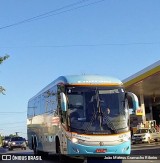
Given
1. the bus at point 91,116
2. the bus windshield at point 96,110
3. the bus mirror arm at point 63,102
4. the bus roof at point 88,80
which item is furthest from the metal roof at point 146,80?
the bus mirror arm at point 63,102

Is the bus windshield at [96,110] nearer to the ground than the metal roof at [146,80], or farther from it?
nearer to the ground

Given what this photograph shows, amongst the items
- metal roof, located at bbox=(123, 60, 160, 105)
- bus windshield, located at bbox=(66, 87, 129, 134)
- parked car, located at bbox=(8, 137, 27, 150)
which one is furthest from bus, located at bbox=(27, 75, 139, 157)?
parked car, located at bbox=(8, 137, 27, 150)

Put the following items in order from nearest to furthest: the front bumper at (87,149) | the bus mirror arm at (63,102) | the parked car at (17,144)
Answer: the front bumper at (87,149), the bus mirror arm at (63,102), the parked car at (17,144)

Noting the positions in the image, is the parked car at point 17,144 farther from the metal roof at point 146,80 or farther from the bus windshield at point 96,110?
the bus windshield at point 96,110

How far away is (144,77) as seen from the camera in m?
41.8

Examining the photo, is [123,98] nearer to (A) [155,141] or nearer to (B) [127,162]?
(B) [127,162]

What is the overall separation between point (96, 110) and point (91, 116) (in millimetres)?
307

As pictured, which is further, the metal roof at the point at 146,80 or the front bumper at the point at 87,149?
the metal roof at the point at 146,80

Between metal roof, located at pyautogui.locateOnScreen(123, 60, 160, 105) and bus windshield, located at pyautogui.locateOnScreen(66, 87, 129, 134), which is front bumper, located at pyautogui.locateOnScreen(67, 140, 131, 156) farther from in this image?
metal roof, located at pyautogui.locateOnScreen(123, 60, 160, 105)

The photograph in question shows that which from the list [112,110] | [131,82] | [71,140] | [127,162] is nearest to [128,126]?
[112,110]

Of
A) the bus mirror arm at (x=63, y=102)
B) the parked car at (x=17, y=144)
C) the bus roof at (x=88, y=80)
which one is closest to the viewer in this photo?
the bus mirror arm at (x=63, y=102)

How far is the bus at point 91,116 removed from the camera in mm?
16141

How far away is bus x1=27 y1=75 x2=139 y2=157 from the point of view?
16.1 metres

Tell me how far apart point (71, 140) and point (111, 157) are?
5.23 ft
